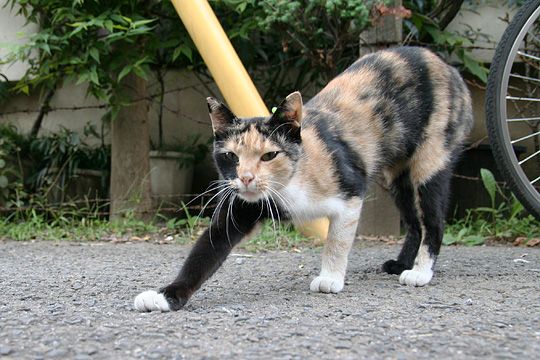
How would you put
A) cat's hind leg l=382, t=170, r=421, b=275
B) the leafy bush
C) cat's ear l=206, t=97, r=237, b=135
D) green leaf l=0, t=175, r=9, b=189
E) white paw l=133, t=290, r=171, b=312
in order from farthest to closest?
green leaf l=0, t=175, r=9, b=189 → the leafy bush → cat's hind leg l=382, t=170, r=421, b=275 → cat's ear l=206, t=97, r=237, b=135 → white paw l=133, t=290, r=171, b=312

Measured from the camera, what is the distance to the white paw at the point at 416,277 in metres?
2.93

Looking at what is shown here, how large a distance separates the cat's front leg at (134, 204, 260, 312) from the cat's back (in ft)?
2.07

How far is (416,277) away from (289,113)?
2.98 feet

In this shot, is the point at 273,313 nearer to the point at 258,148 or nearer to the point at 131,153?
the point at 258,148

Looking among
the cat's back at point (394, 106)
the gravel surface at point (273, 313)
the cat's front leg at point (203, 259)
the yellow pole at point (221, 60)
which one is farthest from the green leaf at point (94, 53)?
the cat's front leg at point (203, 259)

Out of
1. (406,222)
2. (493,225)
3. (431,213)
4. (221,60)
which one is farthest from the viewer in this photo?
(493,225)

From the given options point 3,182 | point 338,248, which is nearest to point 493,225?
point 338,248

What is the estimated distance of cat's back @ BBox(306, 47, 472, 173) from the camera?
3.13 m

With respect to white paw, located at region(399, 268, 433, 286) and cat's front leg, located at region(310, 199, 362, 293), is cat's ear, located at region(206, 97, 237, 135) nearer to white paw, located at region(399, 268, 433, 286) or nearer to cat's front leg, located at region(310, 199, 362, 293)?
cat's front leg, located at region(310, 199, 362, 293)

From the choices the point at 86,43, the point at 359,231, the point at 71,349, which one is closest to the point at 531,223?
the point at 359,231

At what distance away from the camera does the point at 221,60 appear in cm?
434

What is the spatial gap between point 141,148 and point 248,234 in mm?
2727

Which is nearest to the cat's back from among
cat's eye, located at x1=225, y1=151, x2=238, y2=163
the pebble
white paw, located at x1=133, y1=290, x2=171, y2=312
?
cat's eye, located at x1=225, y1=151, x2=238, y2=163

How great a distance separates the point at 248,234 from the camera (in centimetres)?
290
